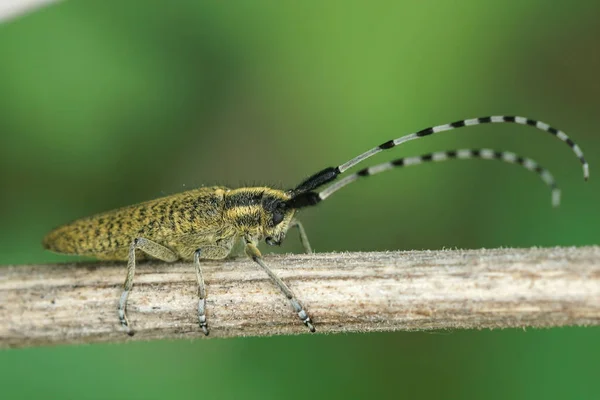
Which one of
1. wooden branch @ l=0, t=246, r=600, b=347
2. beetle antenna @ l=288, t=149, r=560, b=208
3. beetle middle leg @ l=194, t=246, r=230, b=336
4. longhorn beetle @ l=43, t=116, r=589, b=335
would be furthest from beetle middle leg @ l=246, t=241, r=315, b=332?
beetle antenna @ l=288, t=149, r=560, b=208

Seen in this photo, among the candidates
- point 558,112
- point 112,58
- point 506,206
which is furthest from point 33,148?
point 558,112

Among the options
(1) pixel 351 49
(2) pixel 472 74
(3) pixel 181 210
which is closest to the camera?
(3) pixel 181 210

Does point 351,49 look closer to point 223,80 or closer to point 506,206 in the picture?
point 223,80

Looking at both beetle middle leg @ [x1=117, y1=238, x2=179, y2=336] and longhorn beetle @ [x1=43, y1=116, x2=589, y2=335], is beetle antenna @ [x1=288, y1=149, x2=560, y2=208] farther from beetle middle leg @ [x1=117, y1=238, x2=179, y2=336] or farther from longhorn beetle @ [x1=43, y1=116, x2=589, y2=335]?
beetle middle leg @ [x1=117, y1=238, x2=179, y2=336]

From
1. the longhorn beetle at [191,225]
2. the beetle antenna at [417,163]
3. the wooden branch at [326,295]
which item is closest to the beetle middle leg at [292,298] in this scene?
the wooden branch at [326,295]

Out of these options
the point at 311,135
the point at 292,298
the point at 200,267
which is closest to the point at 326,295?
the point at 292,298

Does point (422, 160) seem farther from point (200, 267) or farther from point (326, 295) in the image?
point (200, 267)
